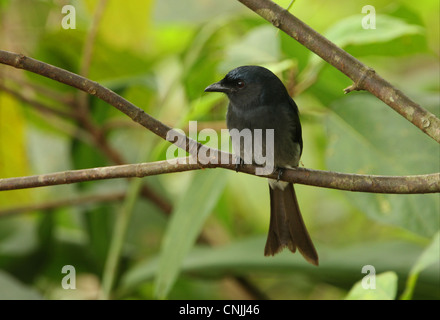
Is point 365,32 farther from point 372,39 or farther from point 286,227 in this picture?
point 286,227

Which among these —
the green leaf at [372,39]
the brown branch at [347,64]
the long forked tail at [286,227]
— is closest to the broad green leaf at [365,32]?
the green leaf at [372,39]

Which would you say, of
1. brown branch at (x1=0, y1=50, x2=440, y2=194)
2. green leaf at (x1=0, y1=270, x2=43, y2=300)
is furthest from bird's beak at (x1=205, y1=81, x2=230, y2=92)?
green leaf at (x1=0, y1=270, x2=43, y2=300)

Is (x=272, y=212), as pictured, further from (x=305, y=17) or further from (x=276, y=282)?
(x=305, y=17)

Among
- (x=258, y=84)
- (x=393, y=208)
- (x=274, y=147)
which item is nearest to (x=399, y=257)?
(x=393, y=208)

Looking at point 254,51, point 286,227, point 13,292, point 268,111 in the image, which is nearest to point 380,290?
point 286,227

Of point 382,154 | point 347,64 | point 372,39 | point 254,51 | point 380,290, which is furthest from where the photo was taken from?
point 254,51
